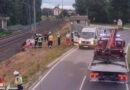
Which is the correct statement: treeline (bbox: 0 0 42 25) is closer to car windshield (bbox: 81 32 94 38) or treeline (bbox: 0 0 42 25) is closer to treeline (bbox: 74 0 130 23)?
treeline (bbox: 74 0 130 23)

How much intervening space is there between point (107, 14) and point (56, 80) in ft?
263

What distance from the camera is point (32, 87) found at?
1719cm

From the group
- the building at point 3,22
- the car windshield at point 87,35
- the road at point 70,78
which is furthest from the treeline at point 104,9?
the road at point 70,78

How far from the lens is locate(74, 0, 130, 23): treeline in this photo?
90.7 m

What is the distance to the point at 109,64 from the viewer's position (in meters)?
16.7

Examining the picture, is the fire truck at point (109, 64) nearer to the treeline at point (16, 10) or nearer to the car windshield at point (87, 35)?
the car windshield at point (87, 35)

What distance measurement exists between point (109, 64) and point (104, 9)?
85700 mm

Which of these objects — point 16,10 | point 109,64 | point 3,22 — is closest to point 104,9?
point 16,10

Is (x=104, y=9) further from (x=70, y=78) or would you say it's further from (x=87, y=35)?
(x=70, y=78)

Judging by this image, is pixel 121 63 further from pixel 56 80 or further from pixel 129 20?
pixel 129 20

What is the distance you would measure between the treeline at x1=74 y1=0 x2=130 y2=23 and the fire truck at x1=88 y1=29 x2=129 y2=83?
72214 mm

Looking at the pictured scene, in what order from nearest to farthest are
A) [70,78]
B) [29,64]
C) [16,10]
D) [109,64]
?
[109,64], [70,78], [29,64], [16,10]

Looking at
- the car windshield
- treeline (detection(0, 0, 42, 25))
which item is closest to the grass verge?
the car windshield

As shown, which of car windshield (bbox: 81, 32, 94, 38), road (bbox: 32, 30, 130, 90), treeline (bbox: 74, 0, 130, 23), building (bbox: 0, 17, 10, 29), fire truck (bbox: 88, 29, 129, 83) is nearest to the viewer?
fire truck (bbox: 88, 29, 129, 83)
